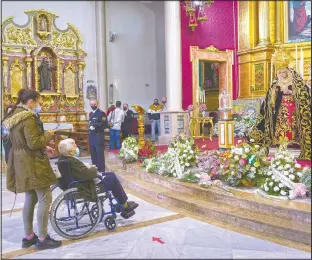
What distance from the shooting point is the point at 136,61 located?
8.38 meters

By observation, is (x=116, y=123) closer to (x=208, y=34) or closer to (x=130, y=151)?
(x=130, y=151)

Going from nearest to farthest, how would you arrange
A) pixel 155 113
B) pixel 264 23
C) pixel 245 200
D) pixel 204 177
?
pixel 245 200
pixel 204 177
pixel 155 113
pixel 264 23

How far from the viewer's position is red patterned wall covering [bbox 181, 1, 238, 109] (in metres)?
9.27

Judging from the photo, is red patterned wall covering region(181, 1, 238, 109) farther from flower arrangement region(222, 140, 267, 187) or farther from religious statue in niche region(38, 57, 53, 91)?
flower arrangement region(222, 140, 267, 187)

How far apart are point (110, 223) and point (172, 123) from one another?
6205 millimetres

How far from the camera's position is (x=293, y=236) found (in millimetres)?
3197

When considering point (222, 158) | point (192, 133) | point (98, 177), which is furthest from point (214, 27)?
point (98, 177)

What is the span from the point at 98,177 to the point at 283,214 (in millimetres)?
1828

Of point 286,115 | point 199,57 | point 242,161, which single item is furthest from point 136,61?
point 242,161

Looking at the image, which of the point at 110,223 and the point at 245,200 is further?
the point at 245,200

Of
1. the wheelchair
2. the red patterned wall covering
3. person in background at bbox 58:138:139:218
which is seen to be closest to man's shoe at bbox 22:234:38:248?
the wheelchair

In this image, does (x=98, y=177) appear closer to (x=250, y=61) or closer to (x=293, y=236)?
(x=293, y=236)

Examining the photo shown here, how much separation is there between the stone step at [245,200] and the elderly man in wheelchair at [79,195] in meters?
1.13

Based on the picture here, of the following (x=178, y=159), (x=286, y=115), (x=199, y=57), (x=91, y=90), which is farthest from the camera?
(x=91, y=90)
